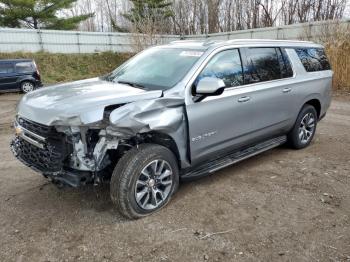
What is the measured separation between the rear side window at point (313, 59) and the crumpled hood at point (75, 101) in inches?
120

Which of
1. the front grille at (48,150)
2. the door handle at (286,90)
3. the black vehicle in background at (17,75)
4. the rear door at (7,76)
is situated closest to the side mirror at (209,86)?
the front grille at (48,150)

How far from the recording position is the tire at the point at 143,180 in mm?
3484

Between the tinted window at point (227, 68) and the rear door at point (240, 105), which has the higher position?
the tinted window at point (227, 68)

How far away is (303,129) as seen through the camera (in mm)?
5980

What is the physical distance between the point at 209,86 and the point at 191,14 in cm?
3083

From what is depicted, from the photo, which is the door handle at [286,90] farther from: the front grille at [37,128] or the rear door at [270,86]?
the front grille at [37,128]

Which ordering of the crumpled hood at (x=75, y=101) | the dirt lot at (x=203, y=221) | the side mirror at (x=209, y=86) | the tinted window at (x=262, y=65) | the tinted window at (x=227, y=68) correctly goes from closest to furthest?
the dirt lot at (x=203, y=221) → the crumpled hood at (x=75, y=101) → the side mirror at (x=209, y=86) → the tinted window at (x=227, y=68) → the tinted window at (x=262, y=65)

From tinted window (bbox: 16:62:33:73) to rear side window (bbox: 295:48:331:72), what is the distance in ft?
43.0

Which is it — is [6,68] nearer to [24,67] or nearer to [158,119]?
[24,67]

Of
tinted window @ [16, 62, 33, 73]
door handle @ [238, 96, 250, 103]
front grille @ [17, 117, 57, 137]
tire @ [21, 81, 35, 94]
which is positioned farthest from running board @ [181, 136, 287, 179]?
tinted window @ [16, 62, 33, 73]

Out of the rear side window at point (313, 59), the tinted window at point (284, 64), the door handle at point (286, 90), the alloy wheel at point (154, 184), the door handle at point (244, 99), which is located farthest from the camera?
the rear side window at point (313, 59)

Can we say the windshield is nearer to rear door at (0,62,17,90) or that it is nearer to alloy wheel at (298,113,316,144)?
alloy wheel at (298,113,316,144)

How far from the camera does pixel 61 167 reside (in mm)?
3512

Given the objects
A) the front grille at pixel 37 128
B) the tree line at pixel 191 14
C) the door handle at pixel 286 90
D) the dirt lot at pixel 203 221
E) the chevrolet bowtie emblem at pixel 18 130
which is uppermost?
the tree line at pixel 191 14
